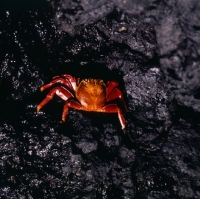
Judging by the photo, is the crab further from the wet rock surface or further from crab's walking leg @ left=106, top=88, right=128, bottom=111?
the wet rock surface

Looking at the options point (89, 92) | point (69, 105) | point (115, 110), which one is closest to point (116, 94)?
point (115, 110)

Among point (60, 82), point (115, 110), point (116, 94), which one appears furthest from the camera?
point (60, 82)

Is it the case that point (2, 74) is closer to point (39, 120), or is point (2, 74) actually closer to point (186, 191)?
point (39, 120)

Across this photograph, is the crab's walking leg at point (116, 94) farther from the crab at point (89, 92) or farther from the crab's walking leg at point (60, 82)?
the crab's walking leg at point (60, 82)

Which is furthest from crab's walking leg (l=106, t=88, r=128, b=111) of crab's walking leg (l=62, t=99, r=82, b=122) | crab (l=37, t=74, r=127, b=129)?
crab's walking leg (l=62, t=99, r=82, b=122)

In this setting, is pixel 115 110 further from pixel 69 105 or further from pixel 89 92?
pixel 69 105

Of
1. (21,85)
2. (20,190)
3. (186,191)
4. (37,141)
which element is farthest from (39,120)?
(186,191)
